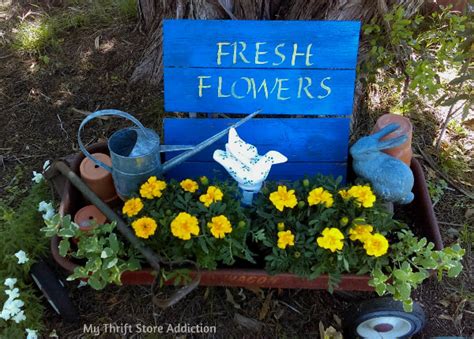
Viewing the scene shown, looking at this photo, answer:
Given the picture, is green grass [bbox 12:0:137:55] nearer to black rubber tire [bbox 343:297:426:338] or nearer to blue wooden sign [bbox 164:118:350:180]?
blue wooden sign [bbox 164:118:350:180]

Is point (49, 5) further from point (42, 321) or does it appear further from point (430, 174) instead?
point (430, 174)

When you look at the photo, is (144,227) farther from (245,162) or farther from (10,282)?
(10,282)

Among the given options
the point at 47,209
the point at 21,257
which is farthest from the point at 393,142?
the point at 21,257

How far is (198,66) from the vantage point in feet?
6.45

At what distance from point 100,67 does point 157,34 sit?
1.72ft

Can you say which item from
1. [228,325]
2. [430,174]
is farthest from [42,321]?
[430,174]

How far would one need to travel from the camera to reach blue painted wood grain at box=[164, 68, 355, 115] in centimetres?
196

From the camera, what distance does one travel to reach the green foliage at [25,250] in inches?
76.4

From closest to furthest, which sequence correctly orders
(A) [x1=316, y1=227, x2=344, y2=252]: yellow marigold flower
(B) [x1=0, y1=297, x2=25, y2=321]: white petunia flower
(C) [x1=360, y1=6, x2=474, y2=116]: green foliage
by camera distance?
(A) [x1=316, y1=227, x2=344, y2=252]: yellow marigold flower → (B) [x1=0, y1=297, x2=25, y2=321]: white petunia flower → (C) [x1=360, y1=6, x2=474, y2=116]: green foliage

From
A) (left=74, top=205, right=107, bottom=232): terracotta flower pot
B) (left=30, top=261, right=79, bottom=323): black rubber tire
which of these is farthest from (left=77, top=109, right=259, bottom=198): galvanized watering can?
(left=30, top=261, right=79, bottom=323): black rubber tire

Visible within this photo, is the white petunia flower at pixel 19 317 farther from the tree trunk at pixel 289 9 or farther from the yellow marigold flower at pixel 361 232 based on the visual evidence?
the tree trunk at pixel 289 9

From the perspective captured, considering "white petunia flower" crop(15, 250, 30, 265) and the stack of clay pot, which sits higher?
the stack of clay pot

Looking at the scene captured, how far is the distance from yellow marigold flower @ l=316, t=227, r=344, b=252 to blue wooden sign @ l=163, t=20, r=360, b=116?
0.63m

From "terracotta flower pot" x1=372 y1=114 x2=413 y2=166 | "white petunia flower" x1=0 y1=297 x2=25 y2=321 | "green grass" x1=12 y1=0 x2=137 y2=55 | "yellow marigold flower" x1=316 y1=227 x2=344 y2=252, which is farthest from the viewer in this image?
"green grass" x1=12 y1=0 x2=137 y2=55
